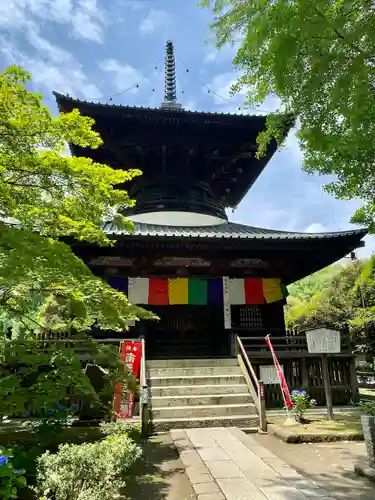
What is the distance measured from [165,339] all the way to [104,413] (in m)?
5.16

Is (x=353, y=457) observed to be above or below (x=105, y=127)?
below

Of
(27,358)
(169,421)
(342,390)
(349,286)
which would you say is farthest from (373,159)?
(349,286)

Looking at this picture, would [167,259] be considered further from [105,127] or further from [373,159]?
[373,159]

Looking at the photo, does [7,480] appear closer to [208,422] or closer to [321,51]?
[321,51]

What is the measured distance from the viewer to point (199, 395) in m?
9.23

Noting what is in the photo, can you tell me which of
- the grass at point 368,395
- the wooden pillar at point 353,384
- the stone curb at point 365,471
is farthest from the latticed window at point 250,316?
the stone curb at point 365,471

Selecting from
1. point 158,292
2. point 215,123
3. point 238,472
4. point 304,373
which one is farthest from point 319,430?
point 215,123

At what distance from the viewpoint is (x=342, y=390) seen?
10.9 meters

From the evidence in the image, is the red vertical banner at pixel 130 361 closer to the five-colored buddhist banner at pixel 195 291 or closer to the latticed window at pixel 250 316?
the five-colored buddhist banner at pixel 195 291

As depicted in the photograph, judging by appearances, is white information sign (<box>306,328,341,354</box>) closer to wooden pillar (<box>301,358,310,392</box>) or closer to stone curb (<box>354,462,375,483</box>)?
wooden pillar (<box>301,358,310,392</box>)

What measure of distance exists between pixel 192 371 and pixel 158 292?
3.09 meters

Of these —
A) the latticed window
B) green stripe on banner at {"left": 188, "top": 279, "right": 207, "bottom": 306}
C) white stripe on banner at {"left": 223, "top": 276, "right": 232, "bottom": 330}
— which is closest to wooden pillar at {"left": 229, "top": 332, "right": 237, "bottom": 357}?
white stripe on banner at {"left": 223, "top": 276, "right": 232, "bottom": 330}

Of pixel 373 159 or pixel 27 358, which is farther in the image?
pixel 27 358

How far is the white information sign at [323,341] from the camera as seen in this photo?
29.8 feet
